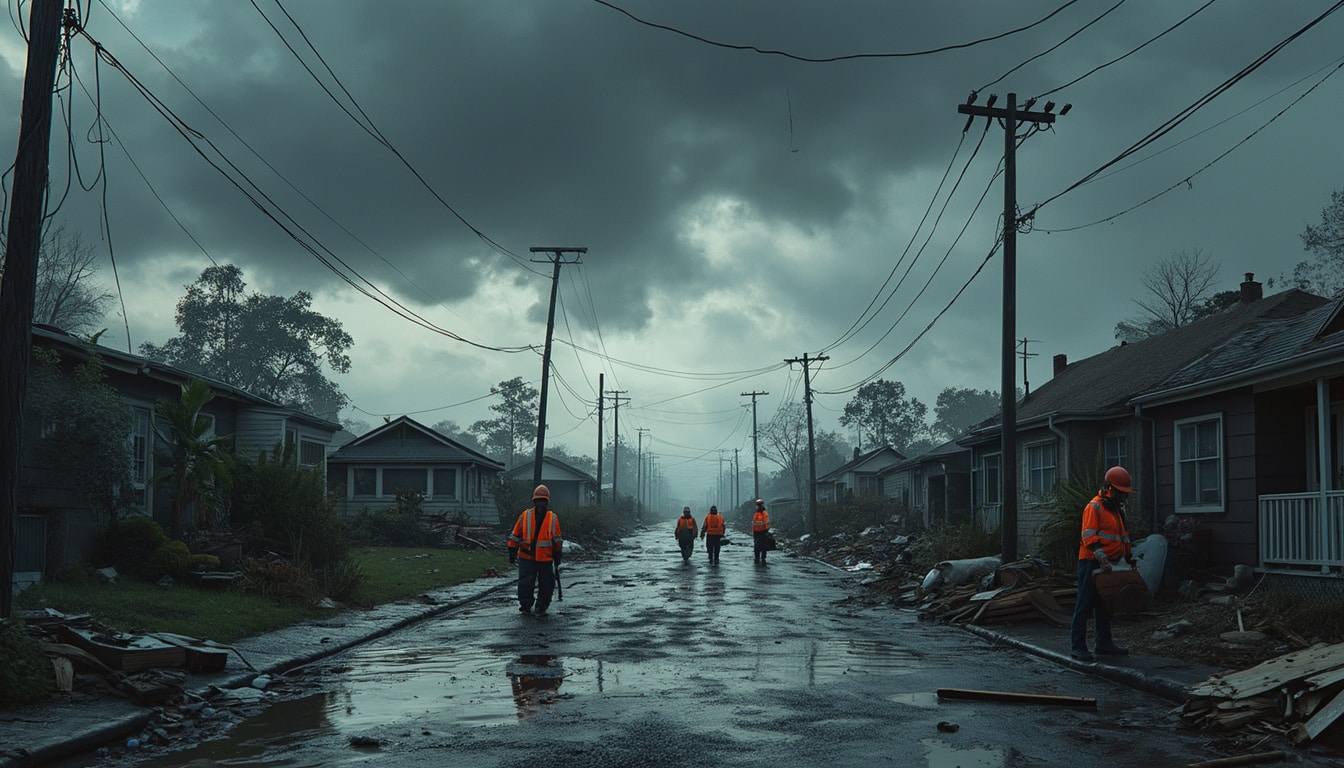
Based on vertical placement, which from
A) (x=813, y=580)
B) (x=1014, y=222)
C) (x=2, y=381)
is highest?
(x=1014, y=222)

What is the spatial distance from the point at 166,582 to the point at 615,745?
38.9 ft

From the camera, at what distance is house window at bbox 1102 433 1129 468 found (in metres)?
21.1

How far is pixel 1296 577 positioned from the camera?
14055 mm

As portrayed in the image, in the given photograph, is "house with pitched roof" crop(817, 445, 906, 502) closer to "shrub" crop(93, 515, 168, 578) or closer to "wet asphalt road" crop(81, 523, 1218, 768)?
"shrub" crop(93, 515, 168, 578)

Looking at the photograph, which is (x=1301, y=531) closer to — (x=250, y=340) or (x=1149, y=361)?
(x=1149, y=361)

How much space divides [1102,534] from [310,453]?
27.8 meters

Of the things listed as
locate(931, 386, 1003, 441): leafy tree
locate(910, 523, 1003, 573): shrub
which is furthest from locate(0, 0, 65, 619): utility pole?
locate(931, 386, 1003, 441): leafy tree

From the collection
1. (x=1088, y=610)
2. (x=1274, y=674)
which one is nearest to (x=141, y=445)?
(x=1088, y=610)

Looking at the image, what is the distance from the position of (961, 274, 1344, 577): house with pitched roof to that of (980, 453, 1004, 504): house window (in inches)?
161

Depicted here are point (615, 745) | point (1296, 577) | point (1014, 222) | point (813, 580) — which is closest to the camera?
point (615, 745)

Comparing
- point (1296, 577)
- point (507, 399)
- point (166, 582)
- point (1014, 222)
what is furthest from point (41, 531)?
point (507, 399)

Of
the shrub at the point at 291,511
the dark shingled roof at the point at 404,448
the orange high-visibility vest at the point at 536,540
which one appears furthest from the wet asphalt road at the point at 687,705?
the dark shingled roof at the point at 404,448

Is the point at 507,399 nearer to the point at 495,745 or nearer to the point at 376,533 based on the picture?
the point at 376,533

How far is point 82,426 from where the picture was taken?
53.6 feet
